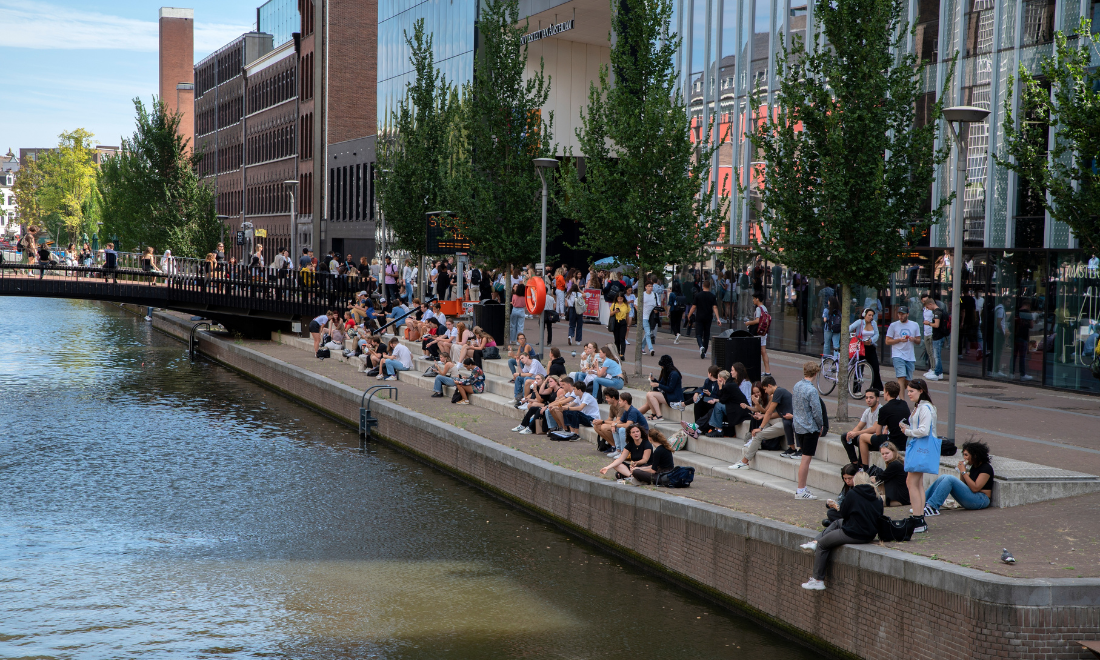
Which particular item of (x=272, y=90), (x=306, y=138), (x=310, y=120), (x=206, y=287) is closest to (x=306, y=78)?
(x=310, y=120)

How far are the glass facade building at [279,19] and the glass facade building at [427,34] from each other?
65.9 feet

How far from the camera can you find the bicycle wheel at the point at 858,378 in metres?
18.3

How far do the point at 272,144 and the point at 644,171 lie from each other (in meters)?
68.3

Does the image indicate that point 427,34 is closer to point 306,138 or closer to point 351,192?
point 351,192

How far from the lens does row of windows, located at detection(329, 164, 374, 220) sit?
63.5 meters

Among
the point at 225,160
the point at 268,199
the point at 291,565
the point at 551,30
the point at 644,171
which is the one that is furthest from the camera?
the point at 225,160

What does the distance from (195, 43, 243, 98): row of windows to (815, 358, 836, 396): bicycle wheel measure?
245ft

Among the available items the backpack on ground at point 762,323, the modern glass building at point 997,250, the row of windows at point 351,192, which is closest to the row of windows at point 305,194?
the row of windows at point 351,192

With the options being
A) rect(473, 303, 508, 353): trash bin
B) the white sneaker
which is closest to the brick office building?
rect(473, 303, 508, 353): trash bin

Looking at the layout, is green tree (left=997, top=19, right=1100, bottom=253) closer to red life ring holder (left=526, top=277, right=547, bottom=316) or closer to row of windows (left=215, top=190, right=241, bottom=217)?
red life ring holder (left=526, top=277, right=547, bottom=316)

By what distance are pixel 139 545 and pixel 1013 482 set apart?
11.4 metres

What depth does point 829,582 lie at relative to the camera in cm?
1045

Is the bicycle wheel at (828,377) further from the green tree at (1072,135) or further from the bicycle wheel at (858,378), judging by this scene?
the green tree at (1072,135)

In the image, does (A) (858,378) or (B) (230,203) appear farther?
(B) (230,203)
